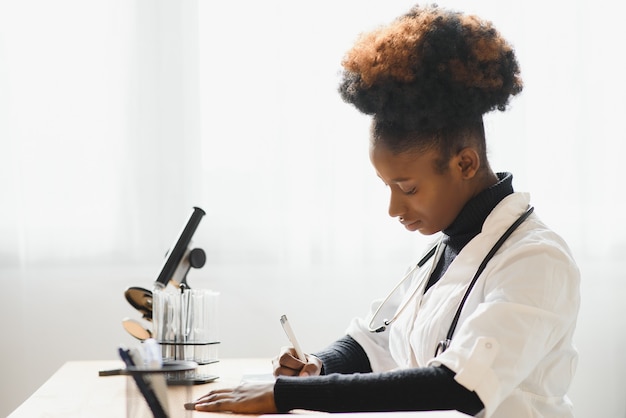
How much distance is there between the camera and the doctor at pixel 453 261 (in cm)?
124

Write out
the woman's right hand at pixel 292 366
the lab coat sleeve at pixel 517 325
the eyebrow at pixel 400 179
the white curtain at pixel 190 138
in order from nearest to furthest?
the lab coat sleeve at pixel 517 325 → the eyebrow at pixel 400 179 → the woman's right hand at pixel 292 366 → the white curtain at pixel 190 138

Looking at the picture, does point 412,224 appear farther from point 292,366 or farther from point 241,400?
point 241,400

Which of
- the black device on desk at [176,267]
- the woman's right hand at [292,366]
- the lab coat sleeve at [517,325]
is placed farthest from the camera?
the black device on desk at [176,267]

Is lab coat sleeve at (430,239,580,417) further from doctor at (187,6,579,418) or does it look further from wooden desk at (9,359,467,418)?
wooden desk at (9,359,467,418)

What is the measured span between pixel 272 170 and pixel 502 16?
2.84 ft

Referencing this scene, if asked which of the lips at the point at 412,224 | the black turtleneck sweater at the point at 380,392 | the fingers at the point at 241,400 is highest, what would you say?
the lips at the point at 412,224

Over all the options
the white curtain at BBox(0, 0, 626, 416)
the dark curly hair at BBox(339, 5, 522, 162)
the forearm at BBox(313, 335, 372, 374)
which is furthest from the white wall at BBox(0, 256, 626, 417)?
the dark curly hair at BBox(339, 5, 522, 162)

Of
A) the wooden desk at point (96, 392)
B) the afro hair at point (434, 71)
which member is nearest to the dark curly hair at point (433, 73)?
the afro hair at point (434, 71)

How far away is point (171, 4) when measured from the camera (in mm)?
2713

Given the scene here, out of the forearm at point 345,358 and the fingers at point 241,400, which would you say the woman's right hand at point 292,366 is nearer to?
the forearm at point 345,358

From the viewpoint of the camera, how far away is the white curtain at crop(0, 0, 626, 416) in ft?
8.84

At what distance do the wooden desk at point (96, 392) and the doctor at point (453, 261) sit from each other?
129 millimetres

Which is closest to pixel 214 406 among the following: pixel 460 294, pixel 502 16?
pixel 460 294

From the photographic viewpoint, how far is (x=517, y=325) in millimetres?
1246
